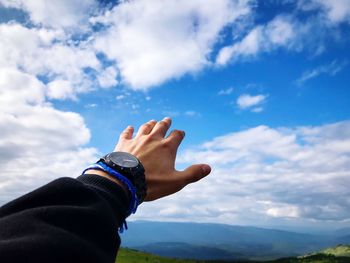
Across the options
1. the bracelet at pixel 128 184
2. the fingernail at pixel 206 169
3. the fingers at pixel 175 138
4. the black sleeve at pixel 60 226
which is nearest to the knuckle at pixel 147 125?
the fingers at pixel 175 138

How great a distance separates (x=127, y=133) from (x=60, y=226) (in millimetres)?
1990

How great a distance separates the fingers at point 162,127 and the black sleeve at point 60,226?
1221mm

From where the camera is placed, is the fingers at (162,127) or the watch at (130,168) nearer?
the watch at (130,168)

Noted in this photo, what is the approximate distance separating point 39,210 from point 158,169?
1.49 m

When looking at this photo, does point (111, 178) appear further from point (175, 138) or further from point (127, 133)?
point (127, 133)

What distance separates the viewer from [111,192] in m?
2.61

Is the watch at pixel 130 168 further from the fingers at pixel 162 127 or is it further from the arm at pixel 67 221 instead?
the fingers at pixel 162 127

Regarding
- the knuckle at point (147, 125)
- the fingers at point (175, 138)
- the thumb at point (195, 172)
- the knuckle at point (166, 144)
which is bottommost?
the thumb at point (195, 172)

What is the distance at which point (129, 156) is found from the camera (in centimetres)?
322

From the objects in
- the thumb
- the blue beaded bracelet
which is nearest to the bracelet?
the blue beaded bracelet

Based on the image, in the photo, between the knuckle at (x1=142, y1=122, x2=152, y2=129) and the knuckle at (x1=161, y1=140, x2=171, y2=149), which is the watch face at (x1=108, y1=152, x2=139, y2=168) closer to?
the knuckle at (x1=161, y1=140, x2=171, y2=149)

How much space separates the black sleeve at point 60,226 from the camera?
1.75m

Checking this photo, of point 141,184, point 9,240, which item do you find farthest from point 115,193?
point 9,240

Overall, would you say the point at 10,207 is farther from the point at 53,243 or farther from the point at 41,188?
the point at 53,243
